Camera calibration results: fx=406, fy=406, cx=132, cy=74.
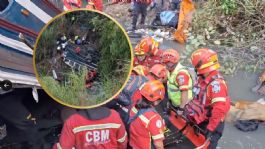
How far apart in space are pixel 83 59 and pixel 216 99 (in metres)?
1.70

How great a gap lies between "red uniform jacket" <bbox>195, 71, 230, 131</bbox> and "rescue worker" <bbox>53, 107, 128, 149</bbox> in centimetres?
128

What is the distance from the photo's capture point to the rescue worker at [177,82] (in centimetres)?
528

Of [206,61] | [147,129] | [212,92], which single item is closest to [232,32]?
[206,61]

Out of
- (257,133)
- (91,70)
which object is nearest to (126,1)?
(257,133)

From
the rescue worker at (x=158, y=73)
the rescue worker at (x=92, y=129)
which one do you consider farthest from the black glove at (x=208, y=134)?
the rescue worker at (x=92, y=129)

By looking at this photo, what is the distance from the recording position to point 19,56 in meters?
4.35

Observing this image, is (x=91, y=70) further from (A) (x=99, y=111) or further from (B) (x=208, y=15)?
(B) (x=208, y=15)

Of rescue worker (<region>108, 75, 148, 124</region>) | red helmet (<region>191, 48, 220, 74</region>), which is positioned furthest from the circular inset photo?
red helmet (<region>191, 48, 220, 74</region>)

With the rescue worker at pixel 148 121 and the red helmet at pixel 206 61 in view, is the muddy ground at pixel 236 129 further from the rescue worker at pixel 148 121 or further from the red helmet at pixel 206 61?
the rescue worker at pixel 148 121

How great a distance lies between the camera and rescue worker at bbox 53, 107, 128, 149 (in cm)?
376

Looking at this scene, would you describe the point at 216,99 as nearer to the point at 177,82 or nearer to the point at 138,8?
the point at 177,82

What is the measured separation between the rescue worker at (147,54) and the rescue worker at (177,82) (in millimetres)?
425

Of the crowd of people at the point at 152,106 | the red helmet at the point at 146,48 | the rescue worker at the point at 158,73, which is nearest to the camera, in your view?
the crowd of people at the point at 152,106

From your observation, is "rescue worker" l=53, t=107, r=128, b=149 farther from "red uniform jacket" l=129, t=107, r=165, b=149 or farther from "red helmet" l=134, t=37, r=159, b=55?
"red helmet" l=134, t=37, r=159, b=55
